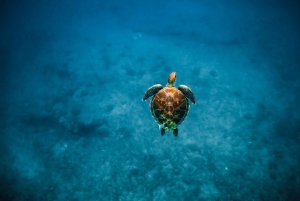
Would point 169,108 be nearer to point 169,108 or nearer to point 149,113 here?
point 169,108

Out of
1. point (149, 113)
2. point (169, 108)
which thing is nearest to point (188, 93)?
point (169, 108)

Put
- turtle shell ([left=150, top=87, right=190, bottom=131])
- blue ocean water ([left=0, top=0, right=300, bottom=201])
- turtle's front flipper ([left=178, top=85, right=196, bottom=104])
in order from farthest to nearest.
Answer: blue ocean water ([left=0, top=0, right=300, bottom=201])
turtle's front flipper ([left=178, top=85, right=196, bottom=104])
turtle shell ([left=150, top=87, right=190, bottom=131])

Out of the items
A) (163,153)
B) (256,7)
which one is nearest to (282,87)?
(163,153)

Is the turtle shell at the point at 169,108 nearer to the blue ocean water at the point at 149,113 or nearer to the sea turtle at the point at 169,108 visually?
the sea turtle at the point at 169,108

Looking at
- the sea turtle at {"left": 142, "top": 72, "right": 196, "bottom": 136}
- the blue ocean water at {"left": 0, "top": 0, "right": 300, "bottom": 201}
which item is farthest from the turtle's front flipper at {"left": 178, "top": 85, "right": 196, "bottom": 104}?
the blue ocean water at {"left": 0, "top": 0, "right": 300, "bottom": 201}

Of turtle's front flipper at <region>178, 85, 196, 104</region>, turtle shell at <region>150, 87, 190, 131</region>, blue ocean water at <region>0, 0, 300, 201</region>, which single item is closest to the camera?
turtle shell at <region>150, 87, 190, 131</region>

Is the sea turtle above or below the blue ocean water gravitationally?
above

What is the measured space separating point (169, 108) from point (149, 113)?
9.35 feet

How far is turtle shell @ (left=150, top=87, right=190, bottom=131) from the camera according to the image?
3.63 meters

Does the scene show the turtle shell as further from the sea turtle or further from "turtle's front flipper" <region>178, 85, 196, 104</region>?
"turtle's front flipper" <region>178, 85, 196, 104</region>

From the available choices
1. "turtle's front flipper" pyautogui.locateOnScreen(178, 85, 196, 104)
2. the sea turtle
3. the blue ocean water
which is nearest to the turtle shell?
the sea turtle

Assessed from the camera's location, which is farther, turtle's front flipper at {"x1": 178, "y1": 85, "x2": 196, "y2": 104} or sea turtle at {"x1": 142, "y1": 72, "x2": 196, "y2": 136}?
turtle's front flipper at {"x1": 178, "y1": 85, "x2": 196, "y2": 104}

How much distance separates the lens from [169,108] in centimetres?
360

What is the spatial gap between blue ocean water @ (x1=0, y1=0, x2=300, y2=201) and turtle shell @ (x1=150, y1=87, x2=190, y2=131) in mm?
1898
